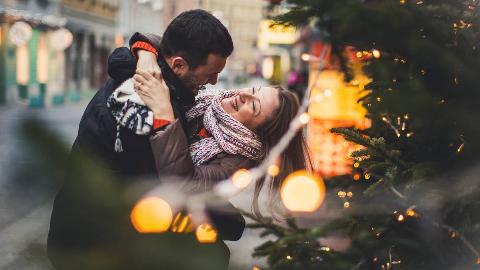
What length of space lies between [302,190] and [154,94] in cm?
65

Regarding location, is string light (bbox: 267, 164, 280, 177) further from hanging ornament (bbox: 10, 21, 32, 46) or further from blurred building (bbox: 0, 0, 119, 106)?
hanging ornament (bbox: 10, 21, 32, 46)

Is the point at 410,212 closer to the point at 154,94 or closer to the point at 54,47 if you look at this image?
the point at 154,94

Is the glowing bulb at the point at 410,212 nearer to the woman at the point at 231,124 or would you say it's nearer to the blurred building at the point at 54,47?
the woman at the point at 231,124

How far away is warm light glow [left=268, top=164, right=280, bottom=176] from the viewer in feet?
5.37

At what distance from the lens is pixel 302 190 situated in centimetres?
186

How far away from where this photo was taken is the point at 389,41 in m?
0.80

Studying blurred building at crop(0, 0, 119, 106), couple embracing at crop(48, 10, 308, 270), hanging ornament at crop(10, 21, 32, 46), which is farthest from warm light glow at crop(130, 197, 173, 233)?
hanging ornament at crop(10, 21, 32, 46)

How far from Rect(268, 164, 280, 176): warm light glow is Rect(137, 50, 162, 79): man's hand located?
0.38m

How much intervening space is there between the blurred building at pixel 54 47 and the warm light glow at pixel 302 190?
16619 mm

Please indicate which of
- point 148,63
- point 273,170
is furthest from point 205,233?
point 273,170

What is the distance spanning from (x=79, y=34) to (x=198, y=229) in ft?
109

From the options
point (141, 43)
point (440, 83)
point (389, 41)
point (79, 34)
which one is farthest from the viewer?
point (79, 34)

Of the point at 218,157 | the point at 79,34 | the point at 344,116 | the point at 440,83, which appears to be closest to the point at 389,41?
the point at 440,83

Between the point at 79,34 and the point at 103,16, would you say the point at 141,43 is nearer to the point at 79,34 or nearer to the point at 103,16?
the point at 79,34
